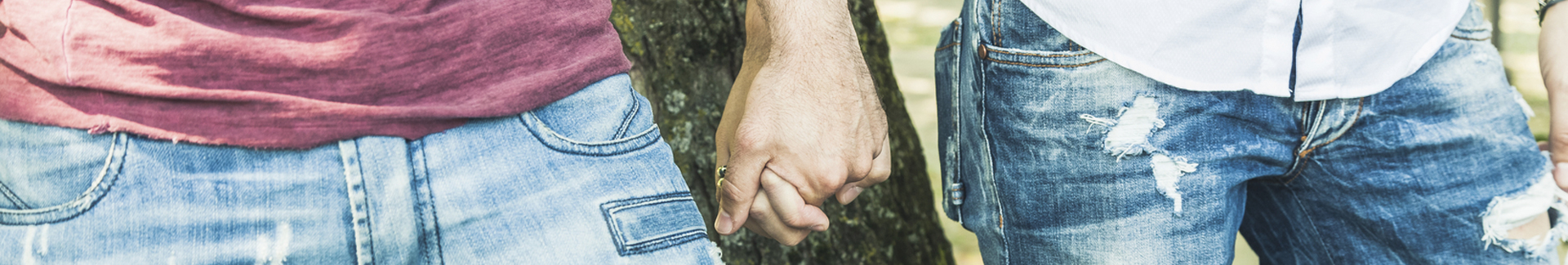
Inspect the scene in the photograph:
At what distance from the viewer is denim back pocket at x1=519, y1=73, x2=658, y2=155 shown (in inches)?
40.2

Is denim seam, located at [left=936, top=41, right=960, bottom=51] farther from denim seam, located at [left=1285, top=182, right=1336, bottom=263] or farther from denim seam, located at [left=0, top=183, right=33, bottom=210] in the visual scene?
denim seam, located at [left=0, top=183, right=33, bottom=210]

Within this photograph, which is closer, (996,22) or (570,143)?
(570,143)

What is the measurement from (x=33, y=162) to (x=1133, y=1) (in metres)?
1.13

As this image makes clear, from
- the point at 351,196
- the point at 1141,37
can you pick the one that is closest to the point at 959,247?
the point at 1141,37

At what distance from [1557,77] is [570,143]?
125 cm

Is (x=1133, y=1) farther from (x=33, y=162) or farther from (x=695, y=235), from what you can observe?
(x=33, y=162)

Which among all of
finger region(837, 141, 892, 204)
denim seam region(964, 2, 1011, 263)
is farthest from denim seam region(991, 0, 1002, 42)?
finger region(837, 141, 892, 204)

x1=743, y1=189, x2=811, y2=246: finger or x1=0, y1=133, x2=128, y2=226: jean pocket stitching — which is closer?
x1=0, y1=133, x2=128, y2=226: jean pocket stitching

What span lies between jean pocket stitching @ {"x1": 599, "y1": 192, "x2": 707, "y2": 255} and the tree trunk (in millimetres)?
769

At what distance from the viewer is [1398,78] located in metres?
1.18

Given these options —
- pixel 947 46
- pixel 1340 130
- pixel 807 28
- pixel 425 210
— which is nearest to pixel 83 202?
pixel 425 210

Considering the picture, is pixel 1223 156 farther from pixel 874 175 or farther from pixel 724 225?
pixel 724 225

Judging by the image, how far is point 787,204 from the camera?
1.26m

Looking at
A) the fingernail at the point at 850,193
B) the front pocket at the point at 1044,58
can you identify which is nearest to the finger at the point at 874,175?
the fingernail at the point at 850,193
